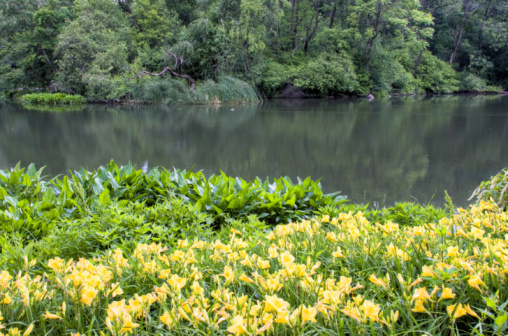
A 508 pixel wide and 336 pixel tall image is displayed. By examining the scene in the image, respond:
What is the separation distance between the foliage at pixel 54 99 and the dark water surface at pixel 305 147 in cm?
681

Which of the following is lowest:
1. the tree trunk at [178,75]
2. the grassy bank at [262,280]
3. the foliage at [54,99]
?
the foliage at [54,99]

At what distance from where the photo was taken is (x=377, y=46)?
84.2 feet

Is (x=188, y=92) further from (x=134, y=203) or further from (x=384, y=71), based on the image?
(x=134, y=203)

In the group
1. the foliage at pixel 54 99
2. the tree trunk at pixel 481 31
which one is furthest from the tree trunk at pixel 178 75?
the tree trunk at pixel 481 31

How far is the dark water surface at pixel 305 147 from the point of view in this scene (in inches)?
227

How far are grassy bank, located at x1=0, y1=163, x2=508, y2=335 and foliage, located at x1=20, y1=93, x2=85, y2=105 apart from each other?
65.5ft

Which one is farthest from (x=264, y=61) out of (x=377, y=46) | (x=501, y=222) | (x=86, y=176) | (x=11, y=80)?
(x=501, y=222)

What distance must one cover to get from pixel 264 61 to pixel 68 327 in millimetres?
24102

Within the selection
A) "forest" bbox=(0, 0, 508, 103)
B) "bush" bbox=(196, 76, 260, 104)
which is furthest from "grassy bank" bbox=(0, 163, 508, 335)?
"forest" bbox=(0, 0, 508, 103)

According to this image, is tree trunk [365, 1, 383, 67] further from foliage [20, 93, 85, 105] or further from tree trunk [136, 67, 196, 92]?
foliage [20, 93, 85, 105]

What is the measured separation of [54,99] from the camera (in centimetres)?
2048

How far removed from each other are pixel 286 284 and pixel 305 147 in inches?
289

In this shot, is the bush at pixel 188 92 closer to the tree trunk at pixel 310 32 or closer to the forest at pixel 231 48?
the forest at pixel 231 48

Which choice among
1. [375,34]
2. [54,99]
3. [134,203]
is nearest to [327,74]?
[375,34]
